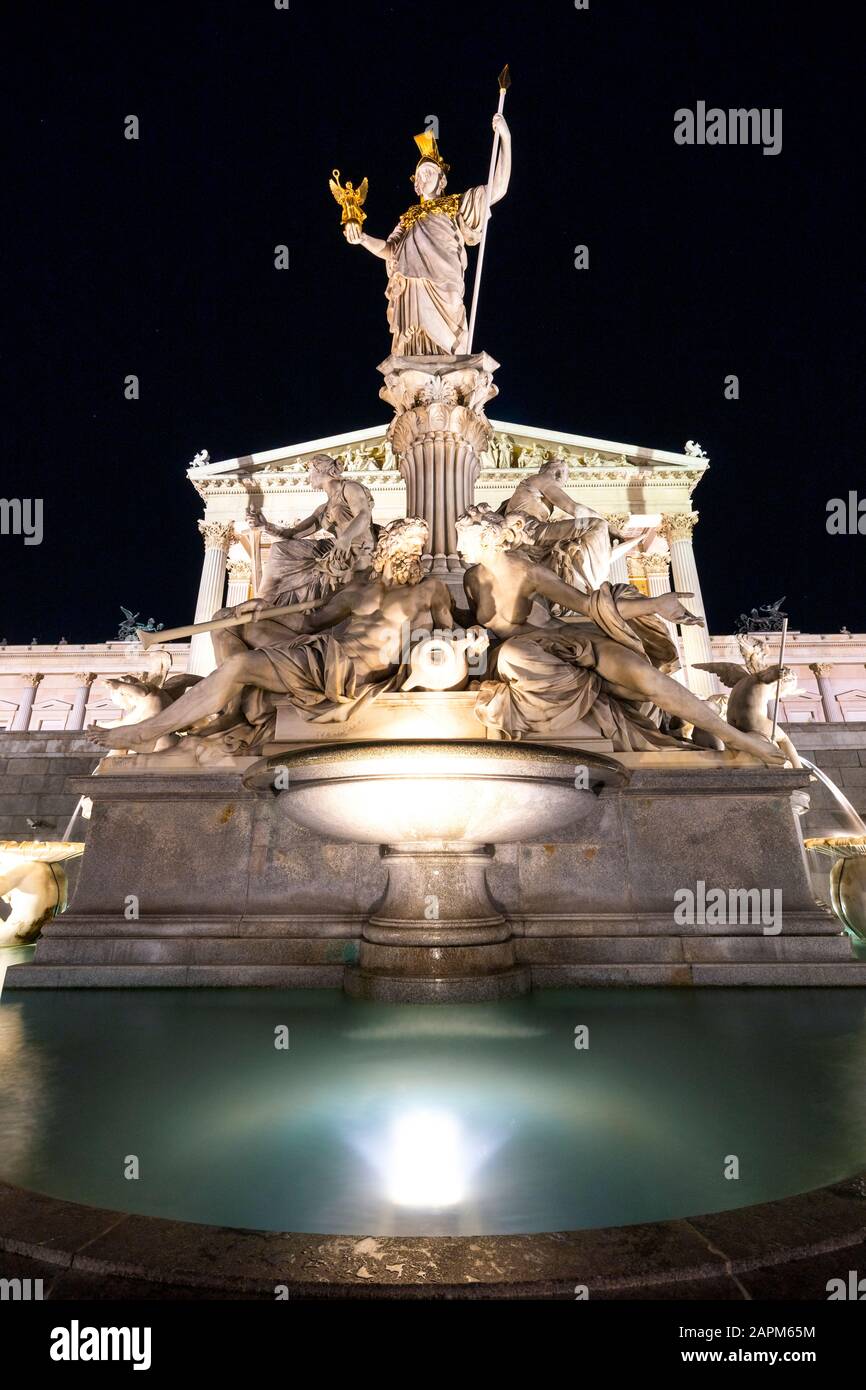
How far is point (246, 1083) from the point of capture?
3576 mm

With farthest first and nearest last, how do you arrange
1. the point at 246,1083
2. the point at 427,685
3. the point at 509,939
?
1. the point at 427,685
2. the point at 509,939
3. the point at 246,1083

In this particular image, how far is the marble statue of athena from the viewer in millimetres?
10414

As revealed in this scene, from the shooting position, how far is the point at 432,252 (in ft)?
34.1

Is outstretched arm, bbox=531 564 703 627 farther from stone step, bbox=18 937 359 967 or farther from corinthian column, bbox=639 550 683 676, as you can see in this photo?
corinthian column, bbox=639 550 683 676

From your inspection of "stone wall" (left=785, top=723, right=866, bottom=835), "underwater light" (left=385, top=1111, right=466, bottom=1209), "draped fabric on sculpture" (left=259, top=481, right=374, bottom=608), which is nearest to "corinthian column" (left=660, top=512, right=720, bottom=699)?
"stone wall" (left=785, top=723, right=866, bottom=835)

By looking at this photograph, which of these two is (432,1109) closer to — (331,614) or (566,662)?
(566,662)

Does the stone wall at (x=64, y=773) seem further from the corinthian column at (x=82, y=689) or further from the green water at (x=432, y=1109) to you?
the corinthian column at (x=82, y=689)

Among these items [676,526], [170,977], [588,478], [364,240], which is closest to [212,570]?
[588,478]

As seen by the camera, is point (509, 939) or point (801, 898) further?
point (801, 898)

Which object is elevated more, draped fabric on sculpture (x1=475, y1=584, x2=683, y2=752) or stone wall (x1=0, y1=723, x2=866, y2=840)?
stone wall (x1=0, y1=723, x2=866, y2=840)

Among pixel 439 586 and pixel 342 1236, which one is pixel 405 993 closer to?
pixel 342 1236

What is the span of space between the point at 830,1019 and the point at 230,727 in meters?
5.08

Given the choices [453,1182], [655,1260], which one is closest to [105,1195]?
[453,1182]

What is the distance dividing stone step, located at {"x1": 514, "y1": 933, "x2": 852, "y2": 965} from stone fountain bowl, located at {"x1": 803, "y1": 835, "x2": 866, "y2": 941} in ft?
6.10
